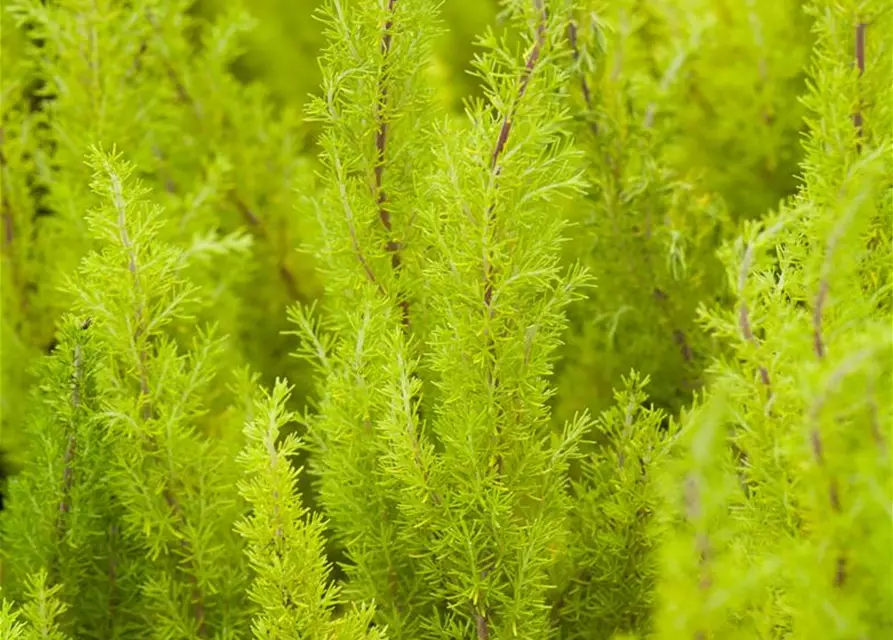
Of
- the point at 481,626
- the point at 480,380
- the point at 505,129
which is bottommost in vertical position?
the point at 481,626

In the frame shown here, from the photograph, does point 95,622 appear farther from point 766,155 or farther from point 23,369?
point 766,155

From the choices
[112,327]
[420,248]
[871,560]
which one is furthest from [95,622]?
[871,560]

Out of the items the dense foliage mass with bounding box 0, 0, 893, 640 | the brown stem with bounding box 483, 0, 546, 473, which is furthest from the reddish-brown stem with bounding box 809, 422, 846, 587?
the brown stem with bounding box 483, 0, 546, 473

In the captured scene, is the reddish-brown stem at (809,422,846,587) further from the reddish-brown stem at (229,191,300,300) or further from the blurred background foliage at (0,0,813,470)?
the reddish-brown stem at (229,191,300,300)

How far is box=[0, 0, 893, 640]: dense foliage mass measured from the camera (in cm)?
40

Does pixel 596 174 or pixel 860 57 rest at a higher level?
pixel 860 57

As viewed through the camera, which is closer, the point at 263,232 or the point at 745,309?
the point at 745,309

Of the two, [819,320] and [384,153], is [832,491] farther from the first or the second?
[384,153]

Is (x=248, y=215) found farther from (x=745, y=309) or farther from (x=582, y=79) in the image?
(x=745, y=309)

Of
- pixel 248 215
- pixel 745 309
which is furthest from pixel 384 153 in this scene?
pixel 248 215

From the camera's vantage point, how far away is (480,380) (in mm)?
474

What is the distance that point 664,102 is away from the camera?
2.38 ft

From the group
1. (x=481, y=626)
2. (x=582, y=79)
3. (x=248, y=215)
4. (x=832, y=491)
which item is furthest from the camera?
(x=248, y=215)

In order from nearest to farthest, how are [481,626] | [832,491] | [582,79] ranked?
[832,491] < [481,626] < [582,79]
